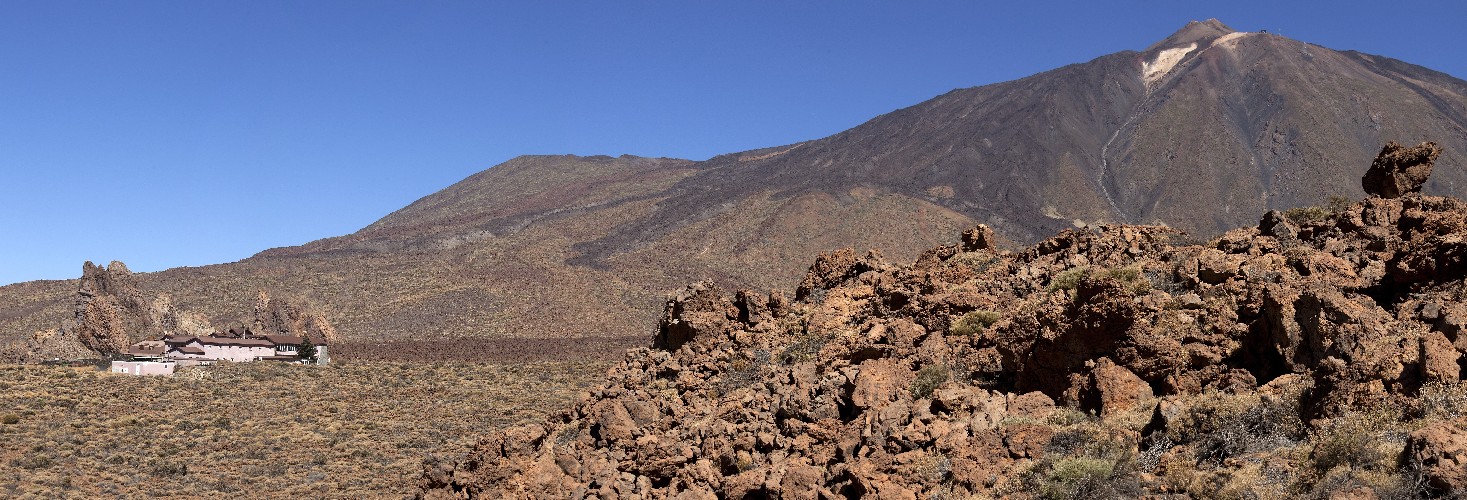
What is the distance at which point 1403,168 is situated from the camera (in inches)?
516

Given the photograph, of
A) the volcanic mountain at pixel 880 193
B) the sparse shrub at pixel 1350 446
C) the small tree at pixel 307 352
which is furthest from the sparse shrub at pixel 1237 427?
the volcanic mountain at pixel 880 193

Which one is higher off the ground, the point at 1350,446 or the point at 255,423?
the point at 1350,446

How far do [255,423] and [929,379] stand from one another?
30786mm

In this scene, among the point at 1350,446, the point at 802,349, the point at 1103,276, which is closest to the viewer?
the point at 1350,446

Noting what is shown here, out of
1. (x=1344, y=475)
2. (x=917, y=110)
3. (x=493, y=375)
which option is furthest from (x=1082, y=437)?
(x=917, y=110)

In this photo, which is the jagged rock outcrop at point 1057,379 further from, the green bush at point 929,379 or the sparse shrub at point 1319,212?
the sparse shrub at point 1319,212

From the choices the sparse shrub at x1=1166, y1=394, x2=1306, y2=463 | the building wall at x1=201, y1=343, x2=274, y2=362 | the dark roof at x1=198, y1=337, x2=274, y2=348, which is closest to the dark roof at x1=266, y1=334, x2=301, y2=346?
the dark roof at x1=198, y1=337, x2=274, y2=348

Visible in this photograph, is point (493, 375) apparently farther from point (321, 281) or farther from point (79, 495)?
point (321, 281)

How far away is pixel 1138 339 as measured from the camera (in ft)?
30.9

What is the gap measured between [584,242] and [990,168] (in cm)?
4936

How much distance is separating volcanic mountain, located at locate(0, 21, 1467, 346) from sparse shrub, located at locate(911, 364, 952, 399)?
66.7 m

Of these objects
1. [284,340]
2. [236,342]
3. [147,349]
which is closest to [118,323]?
[147,349]

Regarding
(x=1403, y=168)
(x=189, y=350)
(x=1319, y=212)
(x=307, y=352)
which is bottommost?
(x=307, y=352)

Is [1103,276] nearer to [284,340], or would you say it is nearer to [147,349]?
[147,349]
